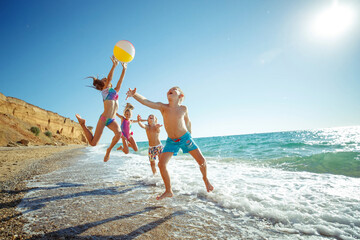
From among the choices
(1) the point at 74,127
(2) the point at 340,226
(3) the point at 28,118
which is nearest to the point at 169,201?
(2) the point at 340,226

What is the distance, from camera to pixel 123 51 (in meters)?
4.49

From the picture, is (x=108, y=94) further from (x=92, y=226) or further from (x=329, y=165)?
(x=329, y=165)

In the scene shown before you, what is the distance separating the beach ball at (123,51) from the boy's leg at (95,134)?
70.2 inches

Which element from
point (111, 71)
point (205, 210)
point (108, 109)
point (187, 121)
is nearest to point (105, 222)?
point (205, 210)

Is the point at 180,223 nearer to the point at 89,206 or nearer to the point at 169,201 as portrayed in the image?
the point at 169,201

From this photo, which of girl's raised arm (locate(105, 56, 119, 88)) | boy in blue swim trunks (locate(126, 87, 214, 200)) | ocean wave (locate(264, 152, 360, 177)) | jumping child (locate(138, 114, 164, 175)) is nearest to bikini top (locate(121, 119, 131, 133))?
jumping child (locate(138, 114, 164, 175))

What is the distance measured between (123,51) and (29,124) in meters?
38.5

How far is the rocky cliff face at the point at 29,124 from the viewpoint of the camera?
2281 cm

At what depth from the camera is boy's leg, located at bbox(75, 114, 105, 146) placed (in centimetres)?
445

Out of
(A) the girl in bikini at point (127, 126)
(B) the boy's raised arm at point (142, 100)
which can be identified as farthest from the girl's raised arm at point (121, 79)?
(A) the girl in bikini at point (127, 126)

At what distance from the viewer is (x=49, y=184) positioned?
16.3 feet

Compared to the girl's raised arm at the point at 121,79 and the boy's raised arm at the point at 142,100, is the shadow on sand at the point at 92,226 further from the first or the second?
the girl's raised arm at the point at 121,79

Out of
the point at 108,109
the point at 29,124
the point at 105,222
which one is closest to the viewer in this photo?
the point at 105,222

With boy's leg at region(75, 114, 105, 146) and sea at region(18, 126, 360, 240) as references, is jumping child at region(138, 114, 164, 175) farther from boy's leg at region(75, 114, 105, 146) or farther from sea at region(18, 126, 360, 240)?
boy's leg at region(75, 114, 105, 146)
